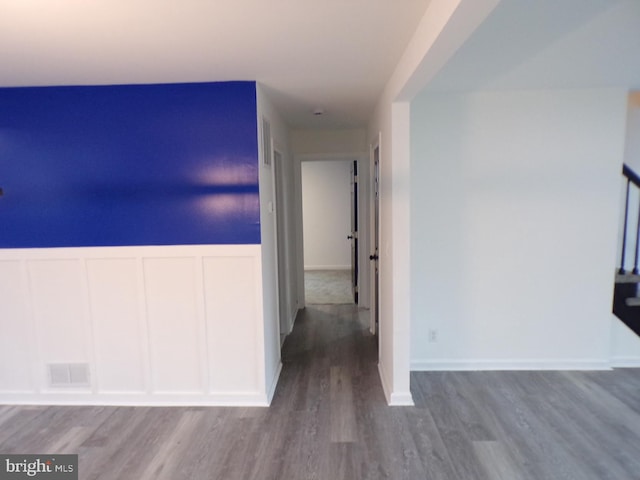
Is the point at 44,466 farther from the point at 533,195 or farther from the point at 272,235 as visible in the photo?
the point at 533,195

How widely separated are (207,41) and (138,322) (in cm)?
196

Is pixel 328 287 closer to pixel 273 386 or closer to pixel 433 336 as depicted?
pixel 433 336

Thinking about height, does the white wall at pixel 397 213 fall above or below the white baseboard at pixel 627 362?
above

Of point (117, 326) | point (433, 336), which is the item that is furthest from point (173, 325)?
point (433, 336)

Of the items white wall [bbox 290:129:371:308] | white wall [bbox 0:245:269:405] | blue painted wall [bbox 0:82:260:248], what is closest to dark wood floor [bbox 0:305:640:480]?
white wall [bbox 0:245:269:405]

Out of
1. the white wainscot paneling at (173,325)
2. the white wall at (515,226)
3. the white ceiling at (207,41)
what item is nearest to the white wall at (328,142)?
the white wall at (515,226)

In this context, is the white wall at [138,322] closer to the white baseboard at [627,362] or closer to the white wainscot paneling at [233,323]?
the white wainscot paneling at [233,323]

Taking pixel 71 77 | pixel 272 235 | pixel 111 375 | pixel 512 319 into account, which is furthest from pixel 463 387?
pixel 71 77

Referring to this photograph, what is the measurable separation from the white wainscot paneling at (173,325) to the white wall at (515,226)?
1784 mm

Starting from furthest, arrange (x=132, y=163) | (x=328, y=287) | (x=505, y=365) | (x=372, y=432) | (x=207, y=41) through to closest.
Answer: (x=328, y=287) → (x=505, y=365) → (x=132, y=163) → (x=372, y=432) → (x=207, y=41)

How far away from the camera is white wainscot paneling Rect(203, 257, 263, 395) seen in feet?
8.64

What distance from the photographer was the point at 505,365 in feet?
10.4

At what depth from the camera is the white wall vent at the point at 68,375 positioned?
2.75 m

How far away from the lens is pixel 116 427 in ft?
8.12
